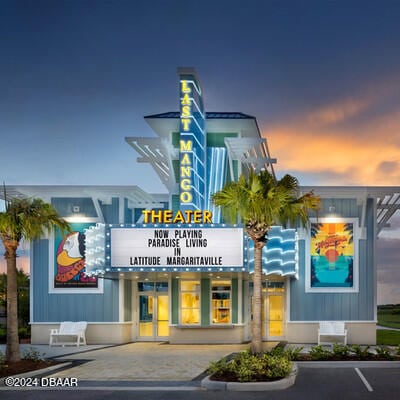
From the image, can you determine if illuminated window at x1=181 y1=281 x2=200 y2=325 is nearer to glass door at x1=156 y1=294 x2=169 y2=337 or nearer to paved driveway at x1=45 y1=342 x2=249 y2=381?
glass door at x1=156 y1=294 x2=169 y2=337

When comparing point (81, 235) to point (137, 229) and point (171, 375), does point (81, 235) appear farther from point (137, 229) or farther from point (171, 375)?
point (171, 375)

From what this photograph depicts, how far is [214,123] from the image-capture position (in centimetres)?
2733

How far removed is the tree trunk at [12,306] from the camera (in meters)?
17.8

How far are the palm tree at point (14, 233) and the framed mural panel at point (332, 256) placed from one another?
1282 cm

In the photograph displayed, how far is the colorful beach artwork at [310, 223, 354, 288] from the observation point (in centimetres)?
2672

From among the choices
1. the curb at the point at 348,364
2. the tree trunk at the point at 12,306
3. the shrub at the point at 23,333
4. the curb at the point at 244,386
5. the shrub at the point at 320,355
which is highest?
the tree trunk at the point at 12,306

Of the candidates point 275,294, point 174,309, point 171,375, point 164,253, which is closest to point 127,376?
point 171,375

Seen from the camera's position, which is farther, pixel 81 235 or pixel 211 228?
pixel 81 235

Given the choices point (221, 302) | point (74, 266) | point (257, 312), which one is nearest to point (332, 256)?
point (221, 302)

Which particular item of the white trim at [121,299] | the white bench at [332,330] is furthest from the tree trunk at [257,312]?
the white trim at [121,299]

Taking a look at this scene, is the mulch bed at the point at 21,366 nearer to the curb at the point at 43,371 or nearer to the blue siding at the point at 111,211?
the curb at the point at 43,371

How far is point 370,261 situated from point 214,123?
9.38 metres

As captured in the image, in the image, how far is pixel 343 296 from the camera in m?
26.7

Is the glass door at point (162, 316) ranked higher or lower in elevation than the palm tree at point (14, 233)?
lower
